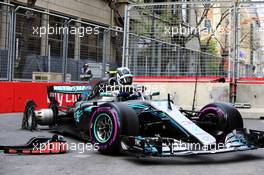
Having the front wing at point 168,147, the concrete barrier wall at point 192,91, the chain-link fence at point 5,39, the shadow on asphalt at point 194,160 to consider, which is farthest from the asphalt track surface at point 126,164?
the concrete barrier wall at point 192,91

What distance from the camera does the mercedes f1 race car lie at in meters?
6.08

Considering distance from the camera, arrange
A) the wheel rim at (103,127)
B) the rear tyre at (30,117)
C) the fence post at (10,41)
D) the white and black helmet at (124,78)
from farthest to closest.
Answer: the fence post at (10,41)
the rear tyre at (30,117)
the white and black helmet at (124,78)
the wheel rim at (103,127)

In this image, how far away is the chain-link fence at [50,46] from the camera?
41.6 ft

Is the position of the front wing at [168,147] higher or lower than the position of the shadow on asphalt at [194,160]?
higher

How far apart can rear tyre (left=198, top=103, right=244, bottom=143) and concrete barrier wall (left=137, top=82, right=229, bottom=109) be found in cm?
651

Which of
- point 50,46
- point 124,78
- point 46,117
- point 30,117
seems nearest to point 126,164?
point 124,78

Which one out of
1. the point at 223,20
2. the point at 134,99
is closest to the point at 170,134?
the point at 134,99

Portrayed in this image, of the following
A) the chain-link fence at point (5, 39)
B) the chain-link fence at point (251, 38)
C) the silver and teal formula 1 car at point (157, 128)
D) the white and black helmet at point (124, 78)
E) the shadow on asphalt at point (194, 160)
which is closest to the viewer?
the silver and teal formula 1 car at point (157, 128)

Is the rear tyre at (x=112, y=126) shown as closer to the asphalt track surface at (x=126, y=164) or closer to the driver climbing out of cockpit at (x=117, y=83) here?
the asphalt track surface at (x=126, y=164)

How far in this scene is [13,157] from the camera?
21.1 feet

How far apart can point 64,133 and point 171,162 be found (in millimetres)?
3000

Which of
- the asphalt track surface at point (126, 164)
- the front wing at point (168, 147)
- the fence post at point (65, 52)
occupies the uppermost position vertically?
the fence post at point (65, 52)

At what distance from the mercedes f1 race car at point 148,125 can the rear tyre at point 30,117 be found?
1.10 meters

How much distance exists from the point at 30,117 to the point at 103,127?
118 inches
